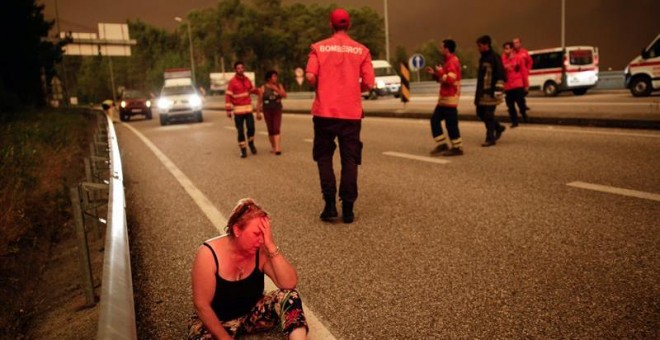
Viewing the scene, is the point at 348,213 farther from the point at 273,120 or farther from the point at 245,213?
the point at 273,120

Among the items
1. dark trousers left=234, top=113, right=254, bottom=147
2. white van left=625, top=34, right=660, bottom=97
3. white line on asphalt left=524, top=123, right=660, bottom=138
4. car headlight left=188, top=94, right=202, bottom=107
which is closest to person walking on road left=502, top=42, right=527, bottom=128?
white line on asphalt left=524, top=123, right=660, bottom=138

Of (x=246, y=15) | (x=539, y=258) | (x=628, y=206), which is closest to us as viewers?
(x=539, y=258)

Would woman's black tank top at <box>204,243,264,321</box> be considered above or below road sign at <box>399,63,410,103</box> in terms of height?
below

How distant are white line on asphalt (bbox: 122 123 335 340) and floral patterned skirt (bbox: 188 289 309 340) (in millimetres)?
231

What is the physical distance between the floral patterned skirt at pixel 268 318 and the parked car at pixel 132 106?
95.9 ft

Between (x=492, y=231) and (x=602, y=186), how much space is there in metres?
2.33

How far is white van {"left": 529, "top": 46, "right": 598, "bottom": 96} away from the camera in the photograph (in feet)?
78.7

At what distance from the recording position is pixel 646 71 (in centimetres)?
1914

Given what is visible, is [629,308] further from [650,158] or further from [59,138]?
[59,138]

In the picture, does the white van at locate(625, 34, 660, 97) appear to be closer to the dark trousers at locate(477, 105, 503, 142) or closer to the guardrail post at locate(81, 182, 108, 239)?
the dark trousers at locate(477, 105, 503, 142)

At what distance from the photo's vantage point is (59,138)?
14.6m

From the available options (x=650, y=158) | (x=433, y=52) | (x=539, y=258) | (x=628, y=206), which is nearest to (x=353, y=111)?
(x=539, y=258)

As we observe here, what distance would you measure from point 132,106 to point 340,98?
89.7 ft

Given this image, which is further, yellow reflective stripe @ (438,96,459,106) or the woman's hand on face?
yellow reflective stripe @ (438,96,459,106)
